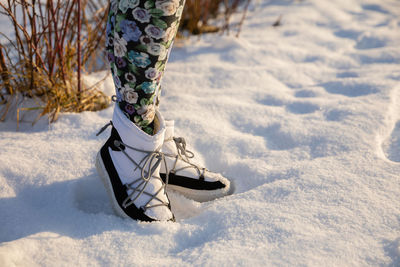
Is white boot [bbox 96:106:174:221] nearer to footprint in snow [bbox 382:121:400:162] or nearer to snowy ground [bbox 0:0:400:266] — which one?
snowy ground [bbox 0:0:400:266]

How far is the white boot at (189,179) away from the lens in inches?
35.3

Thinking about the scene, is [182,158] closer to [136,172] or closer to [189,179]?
[189,179]

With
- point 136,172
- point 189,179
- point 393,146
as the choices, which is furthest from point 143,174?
point 393,146

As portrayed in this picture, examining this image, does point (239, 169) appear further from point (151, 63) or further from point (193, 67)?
point (193, 67)

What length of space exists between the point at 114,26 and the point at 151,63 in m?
0.11

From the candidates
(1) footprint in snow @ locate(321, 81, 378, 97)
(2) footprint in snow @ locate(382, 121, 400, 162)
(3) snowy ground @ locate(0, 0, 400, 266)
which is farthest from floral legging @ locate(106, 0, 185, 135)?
(1) footprint in snow @ locate(321, 81, 378, 97)

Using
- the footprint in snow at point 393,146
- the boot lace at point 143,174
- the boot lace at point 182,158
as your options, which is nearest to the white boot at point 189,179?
the boot lace at point 182,158

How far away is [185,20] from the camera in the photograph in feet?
7.11

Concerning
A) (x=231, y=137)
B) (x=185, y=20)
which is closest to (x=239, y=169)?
(x=231, y=137)

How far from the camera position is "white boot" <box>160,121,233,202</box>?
2.94ft

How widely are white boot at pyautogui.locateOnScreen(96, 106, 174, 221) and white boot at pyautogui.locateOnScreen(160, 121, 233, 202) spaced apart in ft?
0.30

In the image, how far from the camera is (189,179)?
0.90 meters

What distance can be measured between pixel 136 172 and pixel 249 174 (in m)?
0.37

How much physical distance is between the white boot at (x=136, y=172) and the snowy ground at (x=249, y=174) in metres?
0.04
